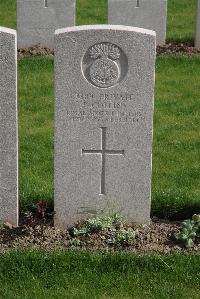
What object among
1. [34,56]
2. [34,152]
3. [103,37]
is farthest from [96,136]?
[34,56]

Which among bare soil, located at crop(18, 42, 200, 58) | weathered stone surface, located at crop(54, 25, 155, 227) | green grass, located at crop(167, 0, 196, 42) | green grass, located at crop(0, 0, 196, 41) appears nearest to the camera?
weathered stone surface, located at crop(54, 25, 155, 227)

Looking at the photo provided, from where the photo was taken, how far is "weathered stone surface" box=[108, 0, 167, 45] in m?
12.5

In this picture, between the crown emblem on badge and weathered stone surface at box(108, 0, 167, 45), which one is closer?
the crown emblem on badge

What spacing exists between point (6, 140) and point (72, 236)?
0.93 m

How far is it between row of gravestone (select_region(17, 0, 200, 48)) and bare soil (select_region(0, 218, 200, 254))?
6.62 m

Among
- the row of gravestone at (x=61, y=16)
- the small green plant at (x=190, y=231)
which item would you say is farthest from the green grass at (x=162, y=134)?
the row of gravestone at (x=61, y=16)

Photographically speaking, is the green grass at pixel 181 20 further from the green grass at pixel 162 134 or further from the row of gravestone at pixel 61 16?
the row of gravestone at pixel 61 16

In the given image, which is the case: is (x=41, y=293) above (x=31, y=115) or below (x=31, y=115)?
below

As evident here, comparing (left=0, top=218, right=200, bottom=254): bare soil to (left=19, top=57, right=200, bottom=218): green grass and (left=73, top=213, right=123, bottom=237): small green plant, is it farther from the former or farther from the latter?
(left=19, top=57, right=200, bottom=218): green grass

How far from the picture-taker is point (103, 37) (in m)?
5.96

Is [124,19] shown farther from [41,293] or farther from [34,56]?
[41,293]

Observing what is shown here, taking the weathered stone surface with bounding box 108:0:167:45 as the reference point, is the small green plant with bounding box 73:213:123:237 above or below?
below

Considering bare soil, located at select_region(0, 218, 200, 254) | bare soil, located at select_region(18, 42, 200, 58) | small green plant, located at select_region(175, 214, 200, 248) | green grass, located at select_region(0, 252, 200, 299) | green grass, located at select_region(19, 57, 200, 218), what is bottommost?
green grass, located at select_region(0, 252, 200, 299)

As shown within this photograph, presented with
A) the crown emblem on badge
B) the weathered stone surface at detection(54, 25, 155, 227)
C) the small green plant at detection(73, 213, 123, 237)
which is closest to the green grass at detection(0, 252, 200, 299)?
the small green plant at detection(73, 213, 123, 237)
